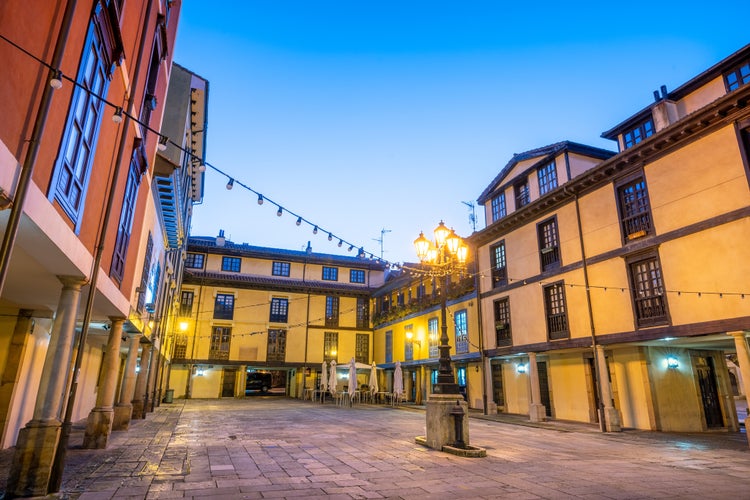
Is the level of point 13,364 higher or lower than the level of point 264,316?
lower

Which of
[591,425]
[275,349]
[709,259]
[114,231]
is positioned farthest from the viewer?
[275,349]

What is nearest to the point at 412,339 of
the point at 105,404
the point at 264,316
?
the point at 264,316

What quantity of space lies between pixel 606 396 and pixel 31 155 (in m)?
16.7

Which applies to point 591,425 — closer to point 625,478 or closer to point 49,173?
point 625,478

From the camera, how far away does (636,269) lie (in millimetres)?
14719

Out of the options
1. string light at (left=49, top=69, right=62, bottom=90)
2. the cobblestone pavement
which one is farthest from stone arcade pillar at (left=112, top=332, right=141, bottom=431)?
string light at (left=49, top=69, right=62, bottom=90)

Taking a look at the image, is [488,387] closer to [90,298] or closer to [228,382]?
[90,298]

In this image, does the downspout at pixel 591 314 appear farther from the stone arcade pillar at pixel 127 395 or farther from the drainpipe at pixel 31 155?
the drainpipe at pixel 31 155

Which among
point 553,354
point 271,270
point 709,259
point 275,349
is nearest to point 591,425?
point 553,354

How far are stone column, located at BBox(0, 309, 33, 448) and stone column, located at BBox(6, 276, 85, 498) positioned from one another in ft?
12.8

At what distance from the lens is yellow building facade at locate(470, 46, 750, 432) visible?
12.1 m

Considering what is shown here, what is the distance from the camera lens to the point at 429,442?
10.2 m

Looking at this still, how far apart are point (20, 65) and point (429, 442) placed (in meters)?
9.89

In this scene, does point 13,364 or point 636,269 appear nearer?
point 13,364
